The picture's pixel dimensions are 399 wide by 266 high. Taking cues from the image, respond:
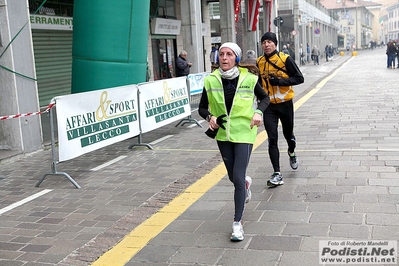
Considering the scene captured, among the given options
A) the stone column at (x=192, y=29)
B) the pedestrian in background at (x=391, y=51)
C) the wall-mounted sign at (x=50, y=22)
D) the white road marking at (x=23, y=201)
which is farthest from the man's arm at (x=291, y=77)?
the pedestrian in background at (x=391, y=51)

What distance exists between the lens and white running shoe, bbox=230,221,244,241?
164 inches

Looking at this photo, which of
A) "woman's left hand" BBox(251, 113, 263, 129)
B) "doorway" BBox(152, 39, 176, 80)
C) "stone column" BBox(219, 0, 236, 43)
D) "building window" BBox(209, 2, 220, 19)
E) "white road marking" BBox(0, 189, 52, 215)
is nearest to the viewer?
"woman's left hand" BBox(251, 113, 263, 129)

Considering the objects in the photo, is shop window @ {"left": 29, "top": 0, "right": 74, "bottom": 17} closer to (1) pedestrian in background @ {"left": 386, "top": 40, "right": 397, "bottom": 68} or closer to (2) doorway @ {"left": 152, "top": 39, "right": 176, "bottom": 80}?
(2) doorway @ {"left": 152, "top": 39, "right": 176, "bottom": 80}

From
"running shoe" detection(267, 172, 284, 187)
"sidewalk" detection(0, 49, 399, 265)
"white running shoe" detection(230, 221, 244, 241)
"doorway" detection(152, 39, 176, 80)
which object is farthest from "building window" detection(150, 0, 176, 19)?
"white running shoe" detection(230, 221, 244, 241)

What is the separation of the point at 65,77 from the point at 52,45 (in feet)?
3.52

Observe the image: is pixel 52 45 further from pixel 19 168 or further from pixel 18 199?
pixel 18 199

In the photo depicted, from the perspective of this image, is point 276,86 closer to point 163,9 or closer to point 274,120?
point 274,120

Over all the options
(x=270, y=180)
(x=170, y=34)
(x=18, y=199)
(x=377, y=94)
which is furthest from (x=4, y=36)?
(x=170, y=34)

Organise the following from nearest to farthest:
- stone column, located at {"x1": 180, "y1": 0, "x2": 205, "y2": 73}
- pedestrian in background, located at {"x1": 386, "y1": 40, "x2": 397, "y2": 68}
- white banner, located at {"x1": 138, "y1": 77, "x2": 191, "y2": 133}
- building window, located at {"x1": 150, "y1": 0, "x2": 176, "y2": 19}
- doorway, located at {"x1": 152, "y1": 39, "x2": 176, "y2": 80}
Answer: white banner, located at {"x1": 138, "y1": 77, "x2": 191, "y2": 133}, stone column, located at {"x1": 180, "y1": 0, "x2": 205, "y2": 73}, building window, located at {"x1": 150, "y1": 0, "x2": 176, "y2": 19}, doorway, located at {"x1": 152, "y1": 39, "x2": 176, "y2": 80}, pedestrian in background, located at {"x1": 386, "y1": 40, "x2": 397, "y2": 68}

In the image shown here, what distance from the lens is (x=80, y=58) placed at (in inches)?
370

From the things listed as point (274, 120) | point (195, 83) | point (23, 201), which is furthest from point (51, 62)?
point (274, 120)

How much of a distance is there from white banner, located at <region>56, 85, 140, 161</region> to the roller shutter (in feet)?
19.5

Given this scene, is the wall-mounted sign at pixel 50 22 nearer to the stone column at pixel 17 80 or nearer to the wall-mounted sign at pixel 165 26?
the wall-mounted sign at pixel 165 26

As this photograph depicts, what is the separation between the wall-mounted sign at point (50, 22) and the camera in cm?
1264
